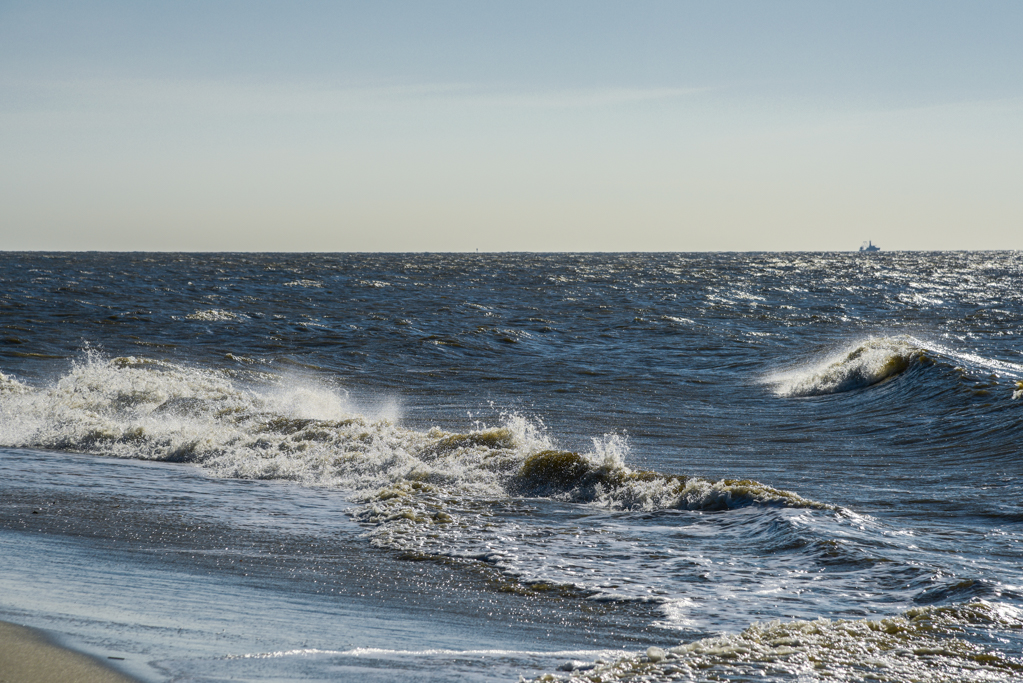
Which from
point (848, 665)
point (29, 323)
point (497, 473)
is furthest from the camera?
point (29, 323)

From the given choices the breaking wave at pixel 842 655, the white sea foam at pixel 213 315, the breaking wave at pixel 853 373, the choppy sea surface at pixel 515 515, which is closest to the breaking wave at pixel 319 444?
the choppy sea surface at pixel 515 515

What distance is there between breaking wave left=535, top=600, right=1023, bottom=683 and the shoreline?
1774 millimetres

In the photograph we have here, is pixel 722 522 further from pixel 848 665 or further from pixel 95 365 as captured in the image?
pixel 95 365

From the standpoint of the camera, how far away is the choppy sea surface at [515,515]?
158 inches

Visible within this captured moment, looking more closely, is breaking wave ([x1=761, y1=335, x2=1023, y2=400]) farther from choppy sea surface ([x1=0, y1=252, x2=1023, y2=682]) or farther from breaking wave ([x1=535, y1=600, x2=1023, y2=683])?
breaking wave ([x1=535, y1=600, x2=1023, y2=683])

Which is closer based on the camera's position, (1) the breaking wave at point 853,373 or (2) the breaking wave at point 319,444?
(2) the breaking wave at point 319,444

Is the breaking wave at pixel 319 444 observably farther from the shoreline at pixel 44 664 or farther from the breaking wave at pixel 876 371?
the breaking wave at pixel 876 371

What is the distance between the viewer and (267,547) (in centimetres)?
591

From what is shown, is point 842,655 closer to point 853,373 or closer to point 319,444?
point 319,444

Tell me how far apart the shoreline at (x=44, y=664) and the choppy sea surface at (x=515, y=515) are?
4.5 inches

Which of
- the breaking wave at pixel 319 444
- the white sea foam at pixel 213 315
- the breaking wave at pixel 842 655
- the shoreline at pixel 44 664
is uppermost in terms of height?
the white sea foam at pixel 213 315

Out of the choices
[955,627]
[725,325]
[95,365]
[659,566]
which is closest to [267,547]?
[659,566]

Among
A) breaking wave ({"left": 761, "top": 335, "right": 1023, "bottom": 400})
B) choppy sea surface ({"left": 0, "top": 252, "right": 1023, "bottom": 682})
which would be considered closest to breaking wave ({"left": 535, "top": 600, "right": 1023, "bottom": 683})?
choppy sea surface ({"left": 0, "top": 252, "right": 1023, "bottom": 682})

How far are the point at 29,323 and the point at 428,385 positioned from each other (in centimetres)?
1352
